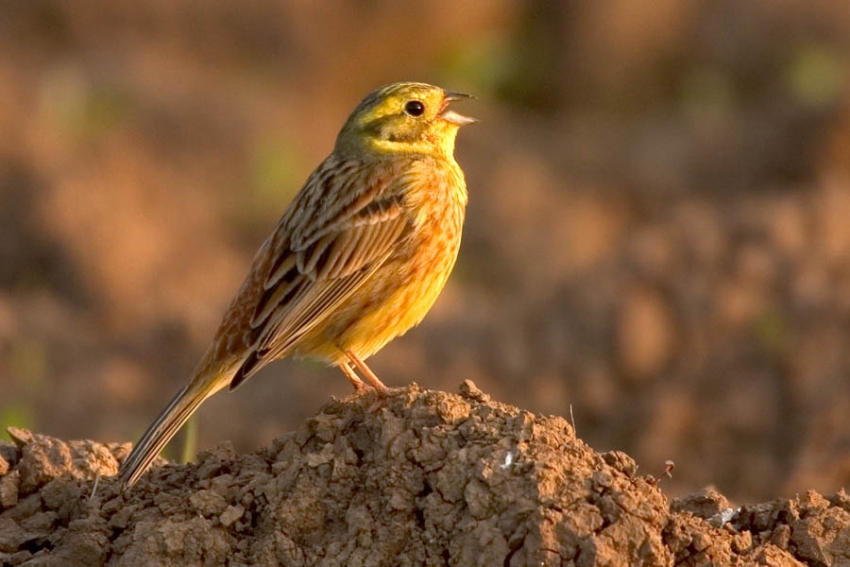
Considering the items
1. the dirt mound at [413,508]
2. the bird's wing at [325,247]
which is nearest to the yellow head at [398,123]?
the bird's wing at [325,247]

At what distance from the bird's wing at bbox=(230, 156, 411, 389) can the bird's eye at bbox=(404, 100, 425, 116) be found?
33cm

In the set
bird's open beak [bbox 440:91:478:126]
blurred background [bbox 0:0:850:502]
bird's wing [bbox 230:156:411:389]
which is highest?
blurred background [bbox 0:0:850:502]

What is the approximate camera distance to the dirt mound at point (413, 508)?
18.8 feet

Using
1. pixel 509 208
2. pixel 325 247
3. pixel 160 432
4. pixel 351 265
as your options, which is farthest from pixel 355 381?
pixel 509 208

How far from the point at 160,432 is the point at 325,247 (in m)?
1.38

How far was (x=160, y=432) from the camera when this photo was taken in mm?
6906

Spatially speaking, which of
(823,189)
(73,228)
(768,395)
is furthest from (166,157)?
(768,395)

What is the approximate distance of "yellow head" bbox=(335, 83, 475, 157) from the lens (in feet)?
27.6

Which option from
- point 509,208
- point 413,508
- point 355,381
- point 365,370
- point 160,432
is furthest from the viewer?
point 509,208

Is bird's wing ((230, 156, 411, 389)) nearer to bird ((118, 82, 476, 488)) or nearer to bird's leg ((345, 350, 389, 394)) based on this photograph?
bird ((118, 82, 476, 488))

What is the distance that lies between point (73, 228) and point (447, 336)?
14.7ft

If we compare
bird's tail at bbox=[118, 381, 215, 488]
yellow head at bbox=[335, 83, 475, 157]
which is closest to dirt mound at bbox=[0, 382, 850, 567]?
bird's tail at bbox=[118, 381, 215, 488]

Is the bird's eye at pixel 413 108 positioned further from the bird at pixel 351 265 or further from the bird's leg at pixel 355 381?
the bird's leg at pixel 355 381

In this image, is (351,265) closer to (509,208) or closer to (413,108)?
(413,108)
